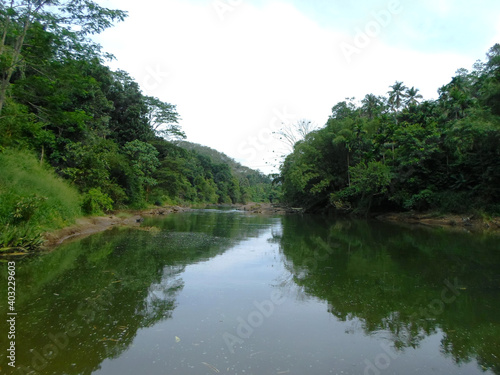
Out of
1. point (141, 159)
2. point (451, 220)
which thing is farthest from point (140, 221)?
point (451, 220)

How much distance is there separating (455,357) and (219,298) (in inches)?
133

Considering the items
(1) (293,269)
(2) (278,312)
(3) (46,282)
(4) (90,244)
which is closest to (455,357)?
(2) (278,312)

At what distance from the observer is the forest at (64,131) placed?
822cm

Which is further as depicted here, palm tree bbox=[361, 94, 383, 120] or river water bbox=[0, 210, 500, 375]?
palm tree bbox=[361, 94, 383, 120]

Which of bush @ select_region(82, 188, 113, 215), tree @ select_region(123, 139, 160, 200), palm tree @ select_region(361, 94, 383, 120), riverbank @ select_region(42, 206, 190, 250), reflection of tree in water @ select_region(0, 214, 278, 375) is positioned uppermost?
palm tree @ select_region(361, 94, 383, 120)

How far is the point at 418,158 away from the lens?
22.5 meters

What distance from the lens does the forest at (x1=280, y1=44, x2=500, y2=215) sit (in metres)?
18.7

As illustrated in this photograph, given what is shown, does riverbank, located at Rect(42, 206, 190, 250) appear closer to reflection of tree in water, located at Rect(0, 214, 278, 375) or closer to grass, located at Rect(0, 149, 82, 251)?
grass, located at Rect(0, 149, 82, 251)

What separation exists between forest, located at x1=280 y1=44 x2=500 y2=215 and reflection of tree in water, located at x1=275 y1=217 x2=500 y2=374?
439 inches

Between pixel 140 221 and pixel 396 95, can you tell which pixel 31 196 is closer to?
pixel 140 221

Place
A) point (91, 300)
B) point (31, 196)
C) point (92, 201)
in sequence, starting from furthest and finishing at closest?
1. point (92, 201)
2. point (31, 196)
3. point (91, 300)

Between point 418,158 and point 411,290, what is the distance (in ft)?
64.1

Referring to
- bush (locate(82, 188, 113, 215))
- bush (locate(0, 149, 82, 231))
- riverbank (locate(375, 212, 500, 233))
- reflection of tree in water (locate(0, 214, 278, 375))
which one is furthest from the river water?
riverbank (locate(375, 212, 500, 233))

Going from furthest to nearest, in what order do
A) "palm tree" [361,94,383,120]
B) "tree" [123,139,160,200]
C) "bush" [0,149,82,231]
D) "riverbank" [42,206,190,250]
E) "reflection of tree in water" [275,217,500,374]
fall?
"palm tree" [361,94,383,120] < "tree" [123,139,160,200] < "riverbank" [42,206,190,250] < "bush" [0,149,82,231] < "reflection of tree in water" [275,217,500,374]
